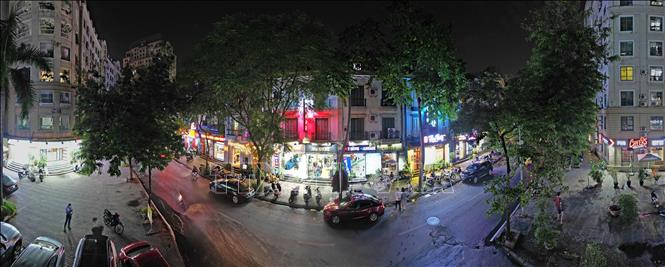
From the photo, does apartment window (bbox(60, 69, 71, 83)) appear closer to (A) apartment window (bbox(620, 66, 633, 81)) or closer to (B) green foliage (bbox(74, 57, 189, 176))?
(B) green foliage (bbox(74, 57, 189, 176))

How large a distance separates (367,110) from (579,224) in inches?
190

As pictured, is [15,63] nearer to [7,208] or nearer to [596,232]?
[7,208]

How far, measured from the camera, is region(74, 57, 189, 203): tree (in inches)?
173

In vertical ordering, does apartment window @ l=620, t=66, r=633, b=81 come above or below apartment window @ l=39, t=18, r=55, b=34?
below

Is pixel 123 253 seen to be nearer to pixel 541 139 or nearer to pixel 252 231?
pixel 252 231

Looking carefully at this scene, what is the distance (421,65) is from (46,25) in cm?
569

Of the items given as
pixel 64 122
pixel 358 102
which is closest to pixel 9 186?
pixel 64 122

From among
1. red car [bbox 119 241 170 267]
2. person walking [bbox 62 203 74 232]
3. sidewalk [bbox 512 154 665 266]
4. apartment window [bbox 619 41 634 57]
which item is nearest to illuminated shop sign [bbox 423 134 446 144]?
sidewalk [bbox 512 154 665 266]

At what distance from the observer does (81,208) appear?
16.3 ft

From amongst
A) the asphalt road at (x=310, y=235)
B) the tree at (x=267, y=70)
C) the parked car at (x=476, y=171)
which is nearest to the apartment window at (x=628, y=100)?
the parked car at (x=476, y=171)

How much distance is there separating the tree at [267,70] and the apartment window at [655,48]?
646 centimetres

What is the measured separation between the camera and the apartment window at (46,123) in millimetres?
4426

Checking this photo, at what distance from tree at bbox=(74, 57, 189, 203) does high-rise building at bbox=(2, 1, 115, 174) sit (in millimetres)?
223

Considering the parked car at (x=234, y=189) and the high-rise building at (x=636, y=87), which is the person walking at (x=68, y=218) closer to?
the parked car at (x=234, y=189)
